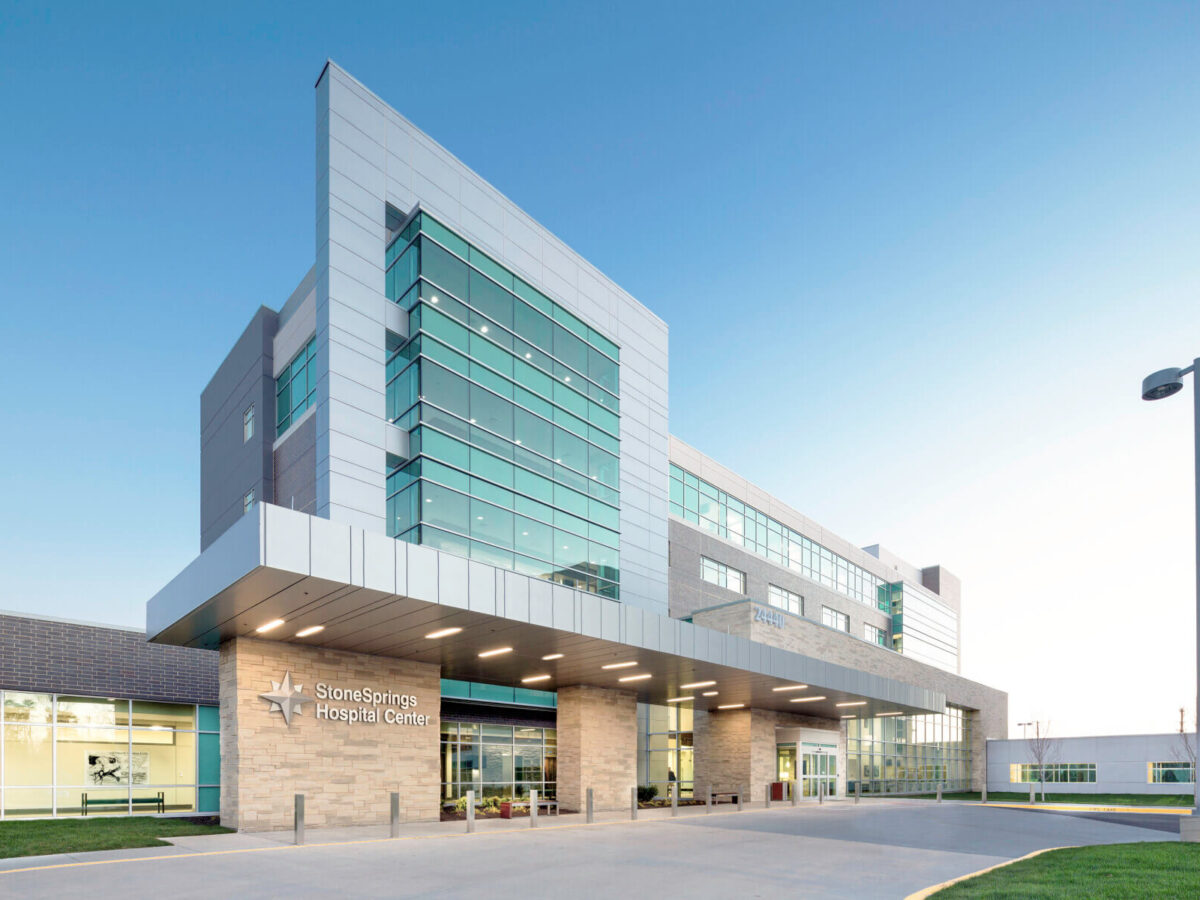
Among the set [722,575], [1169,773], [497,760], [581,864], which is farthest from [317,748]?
[1169,773]

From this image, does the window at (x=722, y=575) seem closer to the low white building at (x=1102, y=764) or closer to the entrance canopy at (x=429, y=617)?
the entrance canopy at (x=429, y=617)

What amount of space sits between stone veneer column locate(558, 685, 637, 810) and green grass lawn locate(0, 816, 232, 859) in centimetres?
1138

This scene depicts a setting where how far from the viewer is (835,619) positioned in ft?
190

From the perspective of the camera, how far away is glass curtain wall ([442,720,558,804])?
1174 inches

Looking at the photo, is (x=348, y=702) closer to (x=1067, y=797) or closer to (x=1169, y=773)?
(x=1067, y=797)

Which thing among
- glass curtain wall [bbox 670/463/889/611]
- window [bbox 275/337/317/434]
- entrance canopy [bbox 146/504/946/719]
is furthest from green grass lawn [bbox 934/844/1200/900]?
glass curtain wall [bbox 670/463/889/611]

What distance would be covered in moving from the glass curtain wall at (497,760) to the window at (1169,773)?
42882 mm

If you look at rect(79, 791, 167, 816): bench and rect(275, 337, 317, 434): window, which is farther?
rect(275, 337, 317, 434): window

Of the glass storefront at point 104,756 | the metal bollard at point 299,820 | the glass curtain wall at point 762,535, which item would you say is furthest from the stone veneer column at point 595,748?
the glass curtain wall at point 762,535

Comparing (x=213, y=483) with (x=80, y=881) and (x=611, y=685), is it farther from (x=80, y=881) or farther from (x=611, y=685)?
(x=80, y=881)

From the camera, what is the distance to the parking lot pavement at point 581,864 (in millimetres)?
11172

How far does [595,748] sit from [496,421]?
1104 centimetres

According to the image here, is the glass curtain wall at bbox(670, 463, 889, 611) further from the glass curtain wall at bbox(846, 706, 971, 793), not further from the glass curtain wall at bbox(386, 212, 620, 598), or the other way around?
the glass curtain wall at bbox(386, 212, 620, 598)

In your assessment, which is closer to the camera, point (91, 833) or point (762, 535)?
point (91, 833)
